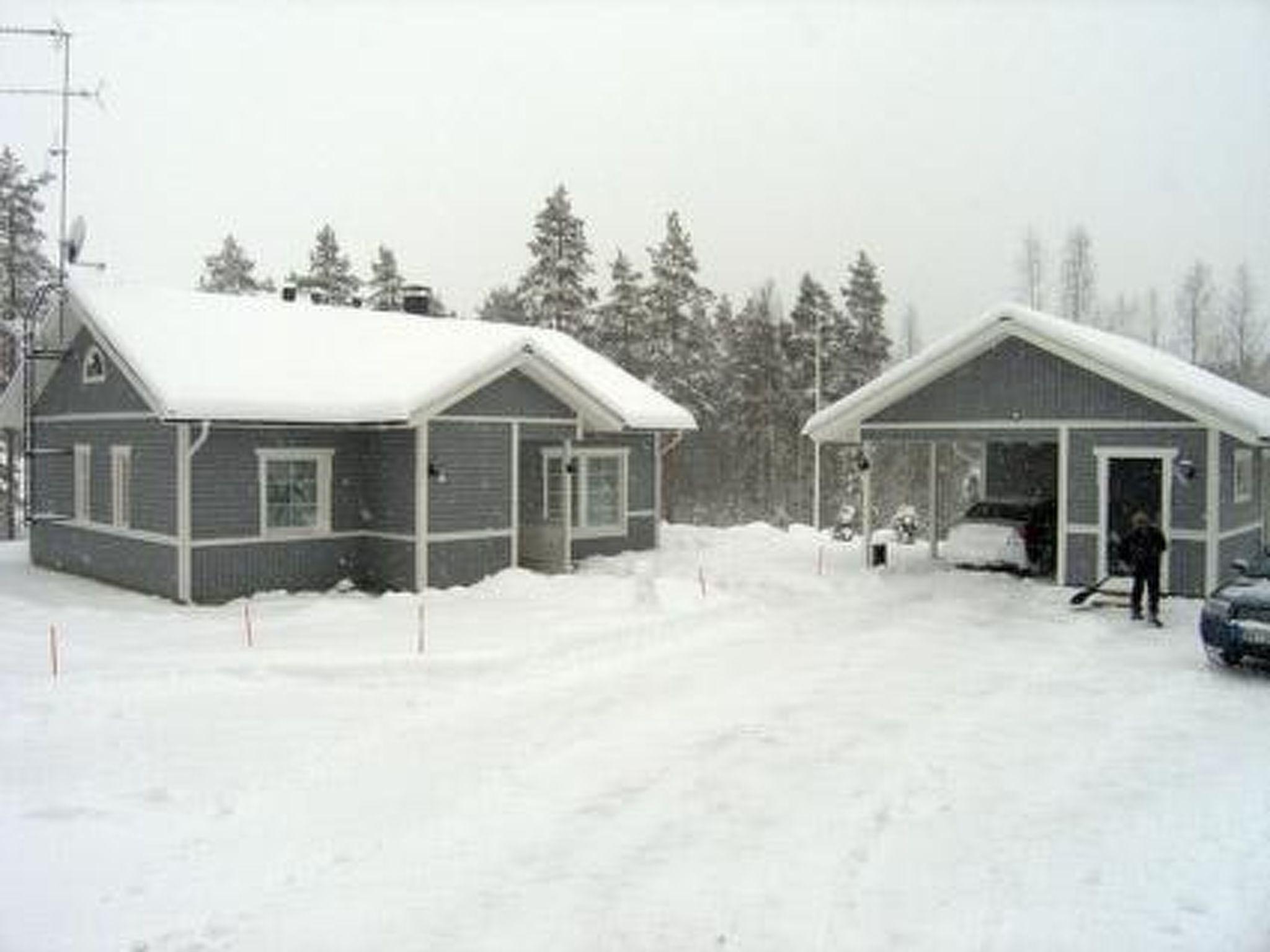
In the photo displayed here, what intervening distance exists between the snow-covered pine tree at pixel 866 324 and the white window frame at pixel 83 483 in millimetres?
38552

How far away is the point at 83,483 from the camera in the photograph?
21.1 meters

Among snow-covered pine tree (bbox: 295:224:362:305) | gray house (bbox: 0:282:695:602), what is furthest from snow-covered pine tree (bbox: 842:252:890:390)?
gray house (bbox: 0:282:695:602)

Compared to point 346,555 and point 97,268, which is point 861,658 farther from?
point 97,268

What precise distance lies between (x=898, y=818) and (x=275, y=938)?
13.8 ft

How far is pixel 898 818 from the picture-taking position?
816cm

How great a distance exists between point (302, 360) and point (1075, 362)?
42.4 feet

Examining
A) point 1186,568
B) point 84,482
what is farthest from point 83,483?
point 1186,568

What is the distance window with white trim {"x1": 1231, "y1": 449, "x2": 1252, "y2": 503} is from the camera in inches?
799

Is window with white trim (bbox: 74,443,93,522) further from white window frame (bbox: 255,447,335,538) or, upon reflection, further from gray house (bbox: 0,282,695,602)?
white window frame (bbox: 255,447,335,538)

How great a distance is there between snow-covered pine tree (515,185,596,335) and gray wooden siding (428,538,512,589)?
28421 millimetres

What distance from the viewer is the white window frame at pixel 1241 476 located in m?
20.1

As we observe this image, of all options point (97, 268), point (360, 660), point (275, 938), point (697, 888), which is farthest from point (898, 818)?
point (97, 268)

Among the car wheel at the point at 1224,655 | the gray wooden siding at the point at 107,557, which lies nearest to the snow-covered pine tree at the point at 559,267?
the gray wooden siding at the point at 107,557

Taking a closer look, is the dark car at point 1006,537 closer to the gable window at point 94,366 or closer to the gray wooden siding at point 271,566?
the gray wooden siding at point 271,566
